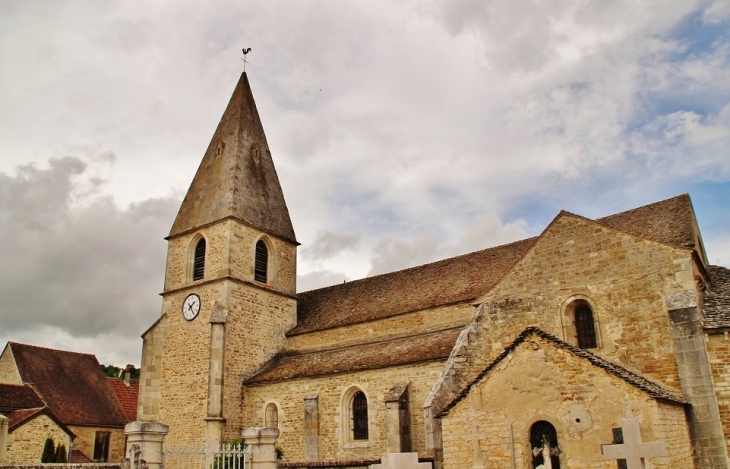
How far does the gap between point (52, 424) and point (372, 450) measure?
12.2 meters

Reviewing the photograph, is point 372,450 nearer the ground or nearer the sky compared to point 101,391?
nearer the ground

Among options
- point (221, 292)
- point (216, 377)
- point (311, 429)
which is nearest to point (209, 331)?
point (221, 292)

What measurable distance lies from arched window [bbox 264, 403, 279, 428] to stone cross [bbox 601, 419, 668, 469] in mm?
14488

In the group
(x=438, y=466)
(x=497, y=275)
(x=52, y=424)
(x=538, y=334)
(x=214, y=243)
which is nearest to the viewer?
(x=538, y=334)

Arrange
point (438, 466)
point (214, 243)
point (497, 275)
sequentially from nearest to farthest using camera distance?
point (438, 466) < point (497, 275) < point (214, 243)

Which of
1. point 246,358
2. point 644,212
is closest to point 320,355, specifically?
point 246,358

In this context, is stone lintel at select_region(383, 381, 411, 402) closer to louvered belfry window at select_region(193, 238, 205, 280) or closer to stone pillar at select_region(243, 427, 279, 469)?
stone pillar at select_region(243, 427, 279, 469)

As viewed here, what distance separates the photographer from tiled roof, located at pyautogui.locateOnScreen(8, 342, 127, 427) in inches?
1038

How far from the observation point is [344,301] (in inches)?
1001

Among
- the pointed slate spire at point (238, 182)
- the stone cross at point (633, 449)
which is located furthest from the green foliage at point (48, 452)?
the stone cross at point (633, 449)

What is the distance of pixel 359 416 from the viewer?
20.0 metres

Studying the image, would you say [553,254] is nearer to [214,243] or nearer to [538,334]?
[538,334]

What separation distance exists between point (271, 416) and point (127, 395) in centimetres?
1203

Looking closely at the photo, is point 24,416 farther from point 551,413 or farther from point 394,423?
point 551,413
